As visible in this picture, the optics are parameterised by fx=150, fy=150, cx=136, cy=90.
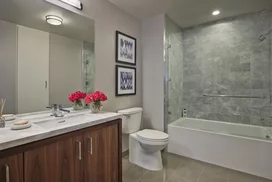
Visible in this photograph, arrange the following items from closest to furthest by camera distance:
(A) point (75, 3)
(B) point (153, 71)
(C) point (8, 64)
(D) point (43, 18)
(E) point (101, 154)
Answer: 1. (C) point (8, 64)
2. (E) point (101, 154)
3. (D) point (43, 18)
4. (A) point (75, 3)
5. (B) point (153, 71)

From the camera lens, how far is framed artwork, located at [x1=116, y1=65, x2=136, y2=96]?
2.30m

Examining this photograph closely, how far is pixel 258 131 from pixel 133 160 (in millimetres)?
2111

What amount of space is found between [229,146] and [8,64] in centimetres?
→ 273

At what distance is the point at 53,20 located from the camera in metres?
1.59

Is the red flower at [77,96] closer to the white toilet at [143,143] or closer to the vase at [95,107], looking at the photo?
the vase at [95,107]

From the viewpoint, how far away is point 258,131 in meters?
2.48

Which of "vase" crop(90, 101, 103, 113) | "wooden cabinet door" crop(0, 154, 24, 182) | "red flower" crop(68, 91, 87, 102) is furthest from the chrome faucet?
"wooden cabinet door" crop(0, 154, 24, 182)

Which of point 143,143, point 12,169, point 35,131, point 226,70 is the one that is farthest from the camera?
point 226,70

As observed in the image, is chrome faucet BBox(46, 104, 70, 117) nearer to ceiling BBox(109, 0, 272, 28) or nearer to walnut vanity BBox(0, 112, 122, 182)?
walnut vanity BBox(0, 112, 122, 182)

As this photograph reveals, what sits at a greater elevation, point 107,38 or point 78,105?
point 107,38

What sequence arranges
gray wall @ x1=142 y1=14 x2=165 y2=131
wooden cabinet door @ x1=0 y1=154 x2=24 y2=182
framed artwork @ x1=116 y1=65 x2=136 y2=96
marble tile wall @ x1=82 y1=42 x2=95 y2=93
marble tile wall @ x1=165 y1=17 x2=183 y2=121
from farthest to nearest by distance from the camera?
marble tile wall @ x1=165 y1=17 x2=183 y2=121, gray wall @ x1=142 y1=14 x2=165 y2=131, framed artwork @ x1=116 y1=65 x2=136 y2=96, marble tile wall @ x1=82 y1=42 x2=95 y2=93, wooden cabinet door @ x1=0 y1=154 x2=24 y2=182

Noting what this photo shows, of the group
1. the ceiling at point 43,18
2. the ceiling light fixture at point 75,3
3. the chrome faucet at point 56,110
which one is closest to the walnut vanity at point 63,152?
the chrome faucet at point 56,110

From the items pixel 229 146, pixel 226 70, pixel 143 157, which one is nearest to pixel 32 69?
pixel 143 157

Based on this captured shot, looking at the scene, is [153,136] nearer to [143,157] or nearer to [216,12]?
[143,157]
